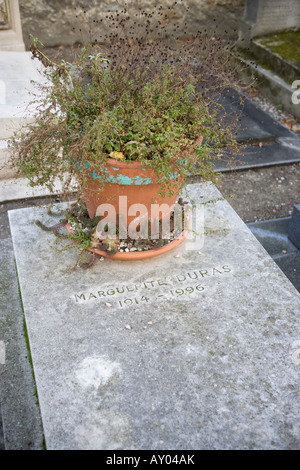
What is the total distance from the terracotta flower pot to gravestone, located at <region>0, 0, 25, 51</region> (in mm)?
3250

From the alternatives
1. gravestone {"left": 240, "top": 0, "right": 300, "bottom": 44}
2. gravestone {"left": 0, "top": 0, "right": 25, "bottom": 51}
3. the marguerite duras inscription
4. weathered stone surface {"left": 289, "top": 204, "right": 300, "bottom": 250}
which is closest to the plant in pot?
the marguerite duras inscription

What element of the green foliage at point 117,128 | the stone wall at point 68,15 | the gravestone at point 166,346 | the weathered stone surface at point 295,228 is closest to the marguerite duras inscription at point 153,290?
the gravestone at point 166,346

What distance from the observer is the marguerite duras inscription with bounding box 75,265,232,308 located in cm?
230

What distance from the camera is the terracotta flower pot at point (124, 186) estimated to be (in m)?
2.25

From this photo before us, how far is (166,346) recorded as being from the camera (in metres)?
2.09

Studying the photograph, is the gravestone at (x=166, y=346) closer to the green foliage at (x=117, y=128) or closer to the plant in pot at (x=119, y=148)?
the plant in pot at (x=119, y=148)

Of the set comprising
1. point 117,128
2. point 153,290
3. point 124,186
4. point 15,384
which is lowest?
point 15,384

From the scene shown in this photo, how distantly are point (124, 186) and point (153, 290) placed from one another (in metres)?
0.56

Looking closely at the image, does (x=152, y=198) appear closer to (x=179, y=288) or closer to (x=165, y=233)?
(x=165, y=233)

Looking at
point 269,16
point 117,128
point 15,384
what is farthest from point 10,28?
point 15,384

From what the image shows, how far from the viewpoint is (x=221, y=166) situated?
14.3 ft

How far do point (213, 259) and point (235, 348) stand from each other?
616mm

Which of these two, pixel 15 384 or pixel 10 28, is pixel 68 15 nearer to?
pixel 10 28
